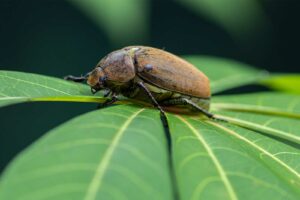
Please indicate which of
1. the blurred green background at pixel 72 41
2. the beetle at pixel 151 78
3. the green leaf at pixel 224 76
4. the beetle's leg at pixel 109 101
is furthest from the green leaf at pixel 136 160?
the blurred green background at pixel 72 41

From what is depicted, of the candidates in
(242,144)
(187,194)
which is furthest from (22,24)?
(187,194)

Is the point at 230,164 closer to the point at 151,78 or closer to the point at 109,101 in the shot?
the point at 109,101

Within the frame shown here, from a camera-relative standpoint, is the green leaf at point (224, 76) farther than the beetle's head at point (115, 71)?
Yes

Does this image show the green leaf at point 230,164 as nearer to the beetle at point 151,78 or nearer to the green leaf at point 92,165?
the green leaf at point 92,165

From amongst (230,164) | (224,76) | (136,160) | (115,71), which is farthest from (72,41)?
(136,160)

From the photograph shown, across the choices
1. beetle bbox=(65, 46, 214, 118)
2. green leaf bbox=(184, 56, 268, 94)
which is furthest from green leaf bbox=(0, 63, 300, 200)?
green leaf bbox=(184, 56, 268, 94)

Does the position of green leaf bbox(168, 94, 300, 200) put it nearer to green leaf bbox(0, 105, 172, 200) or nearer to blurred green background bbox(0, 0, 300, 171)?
green leaf bbox(0, 105, 172, 200)
